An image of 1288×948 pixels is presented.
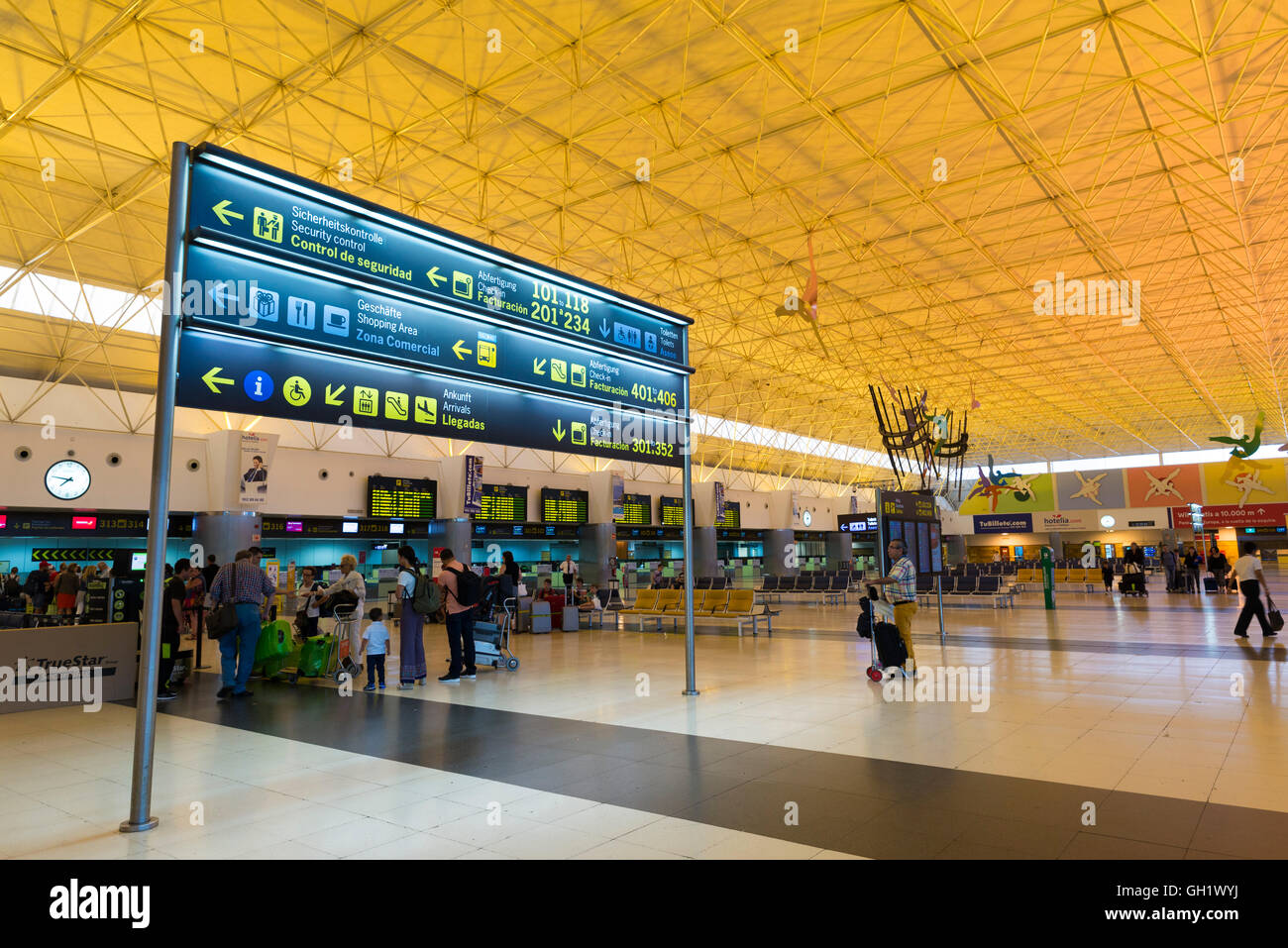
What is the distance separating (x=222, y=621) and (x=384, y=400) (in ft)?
15.3

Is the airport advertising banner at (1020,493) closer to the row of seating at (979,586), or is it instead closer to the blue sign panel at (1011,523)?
the blue sign panel at (1011,523)

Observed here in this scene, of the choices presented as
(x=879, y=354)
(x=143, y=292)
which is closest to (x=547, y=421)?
(x=143, y=292)

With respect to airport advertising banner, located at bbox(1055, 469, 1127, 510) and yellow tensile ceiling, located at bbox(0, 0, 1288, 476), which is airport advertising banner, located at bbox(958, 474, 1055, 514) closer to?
airport advertising banner, located at bbox(1055, 469, 1127, 510)

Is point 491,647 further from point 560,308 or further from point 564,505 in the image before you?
point 564,505

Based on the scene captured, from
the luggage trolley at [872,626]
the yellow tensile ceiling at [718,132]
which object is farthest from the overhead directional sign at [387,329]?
the yellow tensile ceiling at [718,132]

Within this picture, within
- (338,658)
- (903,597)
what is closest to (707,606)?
(903,597)

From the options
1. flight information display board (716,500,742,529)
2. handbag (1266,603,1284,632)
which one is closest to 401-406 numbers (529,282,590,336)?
handbag (1266,603,1284,632)

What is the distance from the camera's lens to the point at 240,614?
9320 millimetres

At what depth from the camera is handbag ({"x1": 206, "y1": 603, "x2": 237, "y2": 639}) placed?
9.20 m

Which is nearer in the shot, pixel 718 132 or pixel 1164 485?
pixel 718 132

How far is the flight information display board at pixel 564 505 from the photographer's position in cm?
2866

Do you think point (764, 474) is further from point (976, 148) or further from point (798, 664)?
point (798, 664)

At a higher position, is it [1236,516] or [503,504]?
[503,504]

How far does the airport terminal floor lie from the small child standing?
52cm
